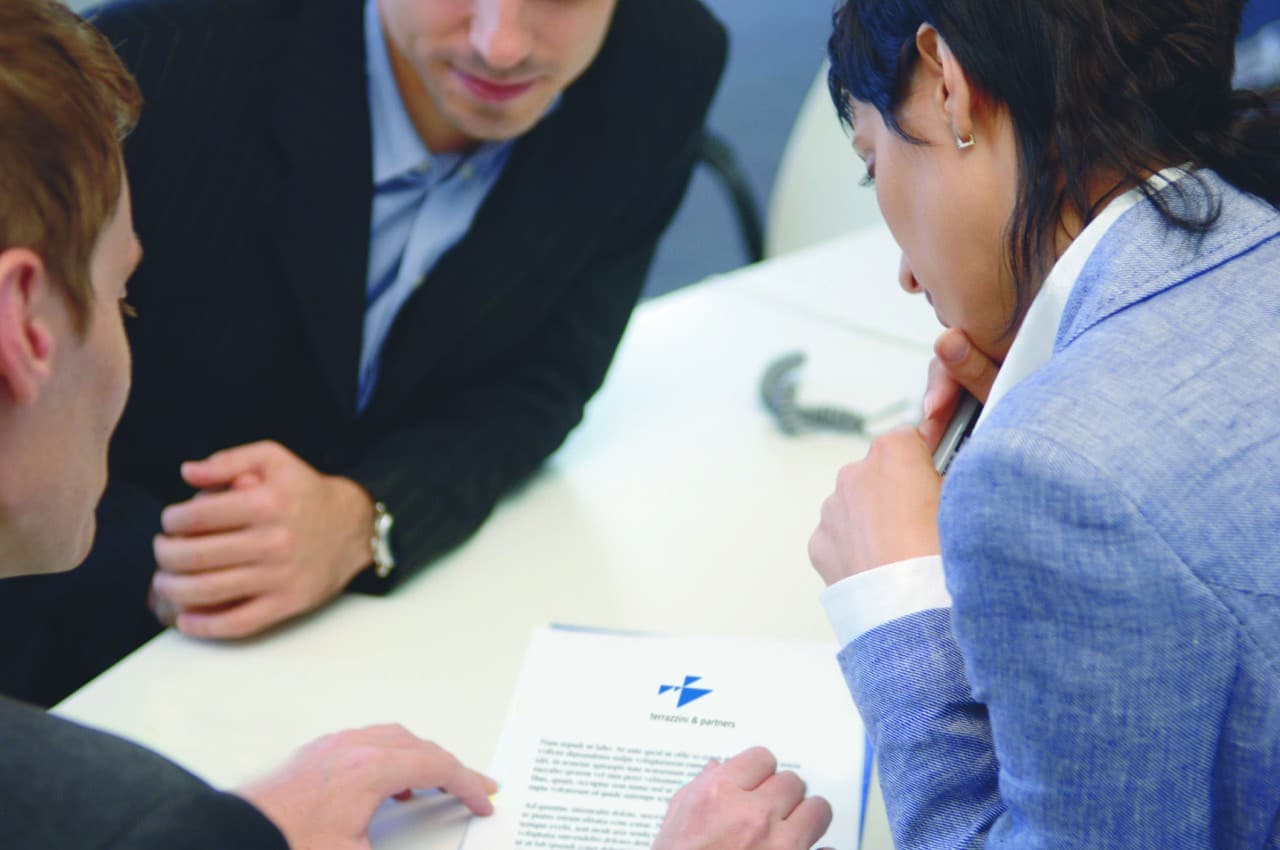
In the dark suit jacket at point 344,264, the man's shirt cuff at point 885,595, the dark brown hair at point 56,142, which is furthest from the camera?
the dark suit jacket at point 344,264

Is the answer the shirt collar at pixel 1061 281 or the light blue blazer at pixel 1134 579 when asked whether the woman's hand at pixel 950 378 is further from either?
the light blue blazer at pixel 1134 579

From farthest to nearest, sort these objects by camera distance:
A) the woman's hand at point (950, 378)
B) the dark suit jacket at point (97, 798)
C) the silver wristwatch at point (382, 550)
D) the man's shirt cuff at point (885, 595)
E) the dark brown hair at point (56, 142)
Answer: the silver wristwatch at point (382, 550) < the woman's hand at point (950, 378) < the man's shirt cuff at point (885, 595) < the dark brown hair at point (56, 142) < the dark suit jacket at point (97, 798)

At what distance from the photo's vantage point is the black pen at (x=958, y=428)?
3.80 ft

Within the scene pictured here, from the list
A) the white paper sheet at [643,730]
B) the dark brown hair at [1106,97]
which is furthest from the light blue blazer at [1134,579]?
the white paper sheet at [643,730]

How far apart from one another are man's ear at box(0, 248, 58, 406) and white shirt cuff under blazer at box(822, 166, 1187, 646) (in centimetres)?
52

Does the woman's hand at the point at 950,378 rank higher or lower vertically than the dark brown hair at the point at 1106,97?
lower

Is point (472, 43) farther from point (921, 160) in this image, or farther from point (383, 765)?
point (383, 765)

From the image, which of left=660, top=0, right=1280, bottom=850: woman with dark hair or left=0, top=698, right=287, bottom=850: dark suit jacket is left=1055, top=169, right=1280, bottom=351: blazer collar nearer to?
left=660, top=0, right=1280, bottom=850: woman with dark hair

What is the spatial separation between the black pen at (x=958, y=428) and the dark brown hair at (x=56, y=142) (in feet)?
2.30

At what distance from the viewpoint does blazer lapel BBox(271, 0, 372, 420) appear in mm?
1464

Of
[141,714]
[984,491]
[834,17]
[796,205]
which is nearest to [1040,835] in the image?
[984,491]

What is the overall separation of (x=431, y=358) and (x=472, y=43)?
372 millimetres

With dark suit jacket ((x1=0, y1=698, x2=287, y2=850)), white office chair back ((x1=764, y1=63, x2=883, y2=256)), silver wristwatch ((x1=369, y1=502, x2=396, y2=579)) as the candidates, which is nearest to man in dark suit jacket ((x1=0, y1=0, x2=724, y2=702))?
silver wristwatch ((x1=369, y1=502, x2=396, y2=579))

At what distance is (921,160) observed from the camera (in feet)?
3.10
